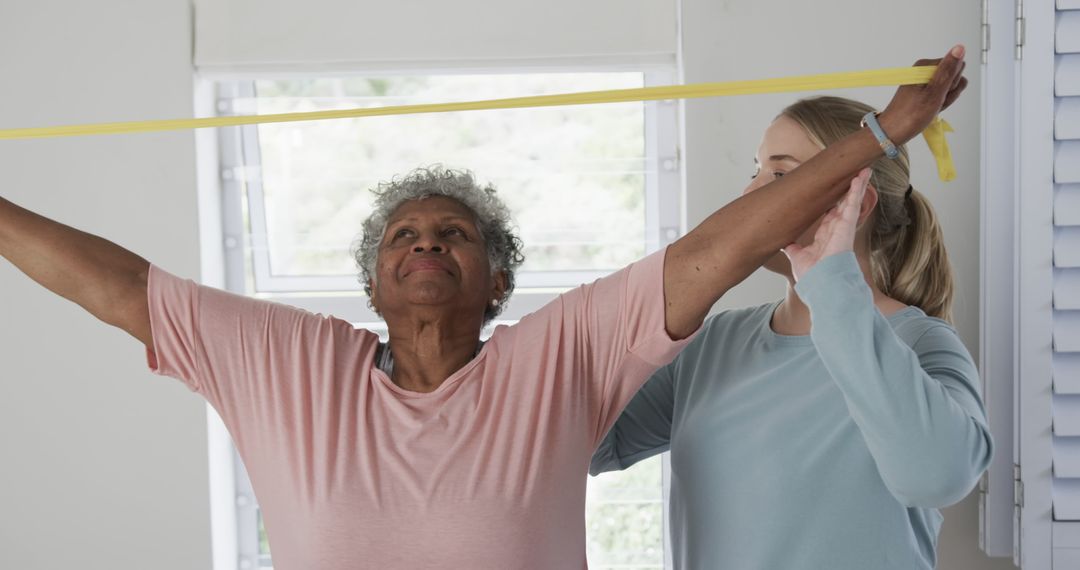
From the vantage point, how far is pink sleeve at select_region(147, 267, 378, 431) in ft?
5.34

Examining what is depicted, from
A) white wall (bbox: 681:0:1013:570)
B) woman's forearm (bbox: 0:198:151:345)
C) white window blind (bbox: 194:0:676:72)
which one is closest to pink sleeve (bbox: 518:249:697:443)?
woman's forearm (bbox: 0:198:151:345)

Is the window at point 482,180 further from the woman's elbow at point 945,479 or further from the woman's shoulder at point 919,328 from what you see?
the woman's elbow at point 945,479

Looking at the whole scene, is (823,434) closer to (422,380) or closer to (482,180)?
(422,380)

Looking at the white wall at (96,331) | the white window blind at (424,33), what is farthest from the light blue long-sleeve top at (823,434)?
the white window blind at (424,33)

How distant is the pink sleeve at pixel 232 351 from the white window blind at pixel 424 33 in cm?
91

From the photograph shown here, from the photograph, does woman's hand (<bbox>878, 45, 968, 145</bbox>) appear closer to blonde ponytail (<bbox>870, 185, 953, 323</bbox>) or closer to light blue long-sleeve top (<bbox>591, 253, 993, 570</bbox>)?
light blue long-sleeve top (<bbox>591, 253, 993, 570</bbox>)

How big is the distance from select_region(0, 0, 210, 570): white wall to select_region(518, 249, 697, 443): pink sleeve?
1179mm

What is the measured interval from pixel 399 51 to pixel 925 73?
4.43 feet

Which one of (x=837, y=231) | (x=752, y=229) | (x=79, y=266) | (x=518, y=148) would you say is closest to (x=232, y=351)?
(x=79, y=266)

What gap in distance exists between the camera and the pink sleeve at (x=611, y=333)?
1.54 metres

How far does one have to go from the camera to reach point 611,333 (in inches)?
62.7

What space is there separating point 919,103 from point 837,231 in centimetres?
20

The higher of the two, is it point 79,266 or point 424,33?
point 424,33

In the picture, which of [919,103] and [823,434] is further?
[823,434]
